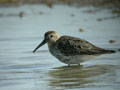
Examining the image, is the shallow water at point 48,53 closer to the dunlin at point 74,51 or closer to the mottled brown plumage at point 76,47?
the dunlin at point 74,51

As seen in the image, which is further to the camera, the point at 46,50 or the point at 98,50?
the point at 46,50

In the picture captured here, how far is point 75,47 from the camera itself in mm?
9586

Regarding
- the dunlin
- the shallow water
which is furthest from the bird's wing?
the shallow water

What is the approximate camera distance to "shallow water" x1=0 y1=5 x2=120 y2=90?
7.78 m

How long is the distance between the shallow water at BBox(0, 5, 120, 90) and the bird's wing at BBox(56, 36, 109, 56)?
1.06 feet

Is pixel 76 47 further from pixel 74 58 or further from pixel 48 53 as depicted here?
pixel 48 53

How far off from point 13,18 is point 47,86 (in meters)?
9.68

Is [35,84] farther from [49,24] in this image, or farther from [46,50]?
[49,24]

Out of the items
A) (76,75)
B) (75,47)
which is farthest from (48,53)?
(76,75)

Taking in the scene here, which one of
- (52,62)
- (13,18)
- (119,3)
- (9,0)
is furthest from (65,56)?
(9,0)

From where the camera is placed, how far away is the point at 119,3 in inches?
612

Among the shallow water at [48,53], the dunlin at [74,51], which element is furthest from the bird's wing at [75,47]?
the shallow water at [48,53]

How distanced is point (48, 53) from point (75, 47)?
169 centimetres

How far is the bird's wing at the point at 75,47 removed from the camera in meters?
9.45
